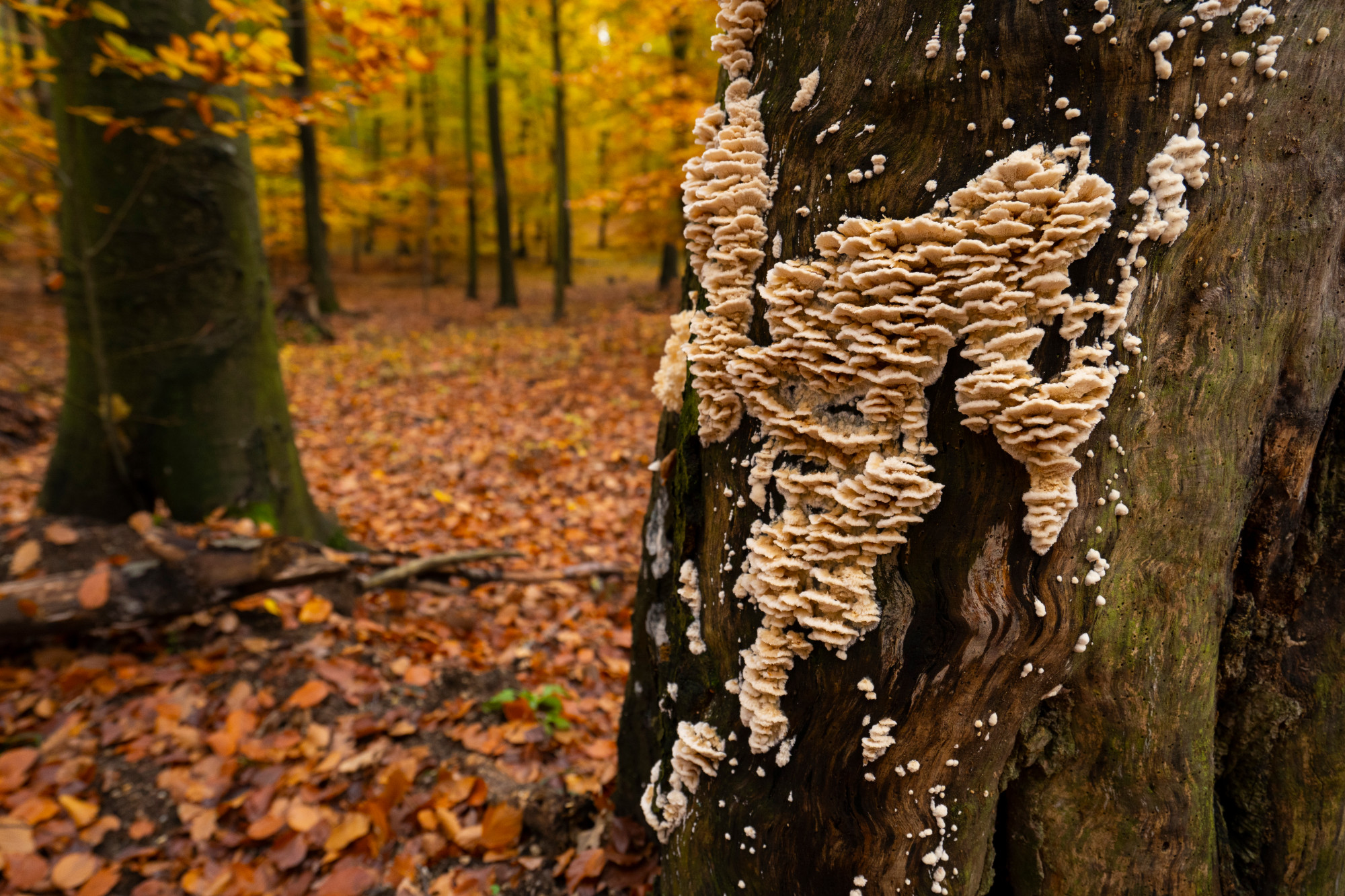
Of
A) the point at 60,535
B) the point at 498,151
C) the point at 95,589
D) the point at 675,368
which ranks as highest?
the point at 498,151

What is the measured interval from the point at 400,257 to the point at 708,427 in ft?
106

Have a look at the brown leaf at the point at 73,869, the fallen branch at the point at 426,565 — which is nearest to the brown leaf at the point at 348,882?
the brown leaf at the point at 73,869

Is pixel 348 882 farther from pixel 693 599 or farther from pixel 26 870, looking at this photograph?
pixel 693 599

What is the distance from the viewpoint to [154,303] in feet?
13.5

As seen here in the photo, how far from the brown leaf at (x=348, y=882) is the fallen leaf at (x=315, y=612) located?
1702 millimetres

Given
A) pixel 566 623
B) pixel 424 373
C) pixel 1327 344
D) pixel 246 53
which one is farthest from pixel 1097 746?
pixel 424 373

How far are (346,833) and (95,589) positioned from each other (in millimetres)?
2055

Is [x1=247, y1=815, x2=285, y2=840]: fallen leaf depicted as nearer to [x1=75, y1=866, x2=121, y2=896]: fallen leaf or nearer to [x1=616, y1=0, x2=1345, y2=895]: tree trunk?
[x1=75, y1=866, x2=121, y2=896]: fallen leaf

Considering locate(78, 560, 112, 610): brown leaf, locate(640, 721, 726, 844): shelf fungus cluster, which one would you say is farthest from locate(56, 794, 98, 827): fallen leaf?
locate(640, 721, 726, 844): shelf fungus cluster

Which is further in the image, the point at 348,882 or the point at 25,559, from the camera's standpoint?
the point at 25,559

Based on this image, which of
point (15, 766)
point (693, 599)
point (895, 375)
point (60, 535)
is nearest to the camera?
point (895, 375)

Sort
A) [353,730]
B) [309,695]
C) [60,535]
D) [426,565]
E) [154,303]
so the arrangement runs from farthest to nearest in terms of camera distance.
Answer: [426,565], [154,303], [60,535], [309,695], [353,730]

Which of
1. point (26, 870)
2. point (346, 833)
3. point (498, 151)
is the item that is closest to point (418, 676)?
point (346, 833)

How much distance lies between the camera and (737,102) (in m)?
1.62
